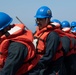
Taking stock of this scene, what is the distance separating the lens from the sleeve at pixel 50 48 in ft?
23.1

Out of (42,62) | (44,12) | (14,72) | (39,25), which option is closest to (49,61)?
(42,62)

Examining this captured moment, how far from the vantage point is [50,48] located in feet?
23.1

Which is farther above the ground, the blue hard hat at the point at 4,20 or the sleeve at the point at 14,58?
the blue hard hat at the point at 4,20

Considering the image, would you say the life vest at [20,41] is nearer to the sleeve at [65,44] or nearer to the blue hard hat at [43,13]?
the blue hard hat at [43,13]

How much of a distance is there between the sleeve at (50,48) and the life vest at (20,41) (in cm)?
155

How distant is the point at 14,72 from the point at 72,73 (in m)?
4.63

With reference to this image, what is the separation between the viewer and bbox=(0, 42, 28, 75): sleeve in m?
5.05

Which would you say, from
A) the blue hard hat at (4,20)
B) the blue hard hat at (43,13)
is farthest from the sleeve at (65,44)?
the blue hard hat at (4,20)

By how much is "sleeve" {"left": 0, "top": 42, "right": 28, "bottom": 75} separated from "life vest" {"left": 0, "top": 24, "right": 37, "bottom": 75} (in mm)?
95

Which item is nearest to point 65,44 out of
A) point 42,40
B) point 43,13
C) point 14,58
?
point 43,13

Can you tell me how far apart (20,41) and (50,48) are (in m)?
1.96

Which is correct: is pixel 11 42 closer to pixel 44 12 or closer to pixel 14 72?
pixel 14 72

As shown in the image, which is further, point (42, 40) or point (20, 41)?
point (42, 40)

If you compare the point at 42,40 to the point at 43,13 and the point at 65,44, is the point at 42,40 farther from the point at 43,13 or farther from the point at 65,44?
the point at 65,44
